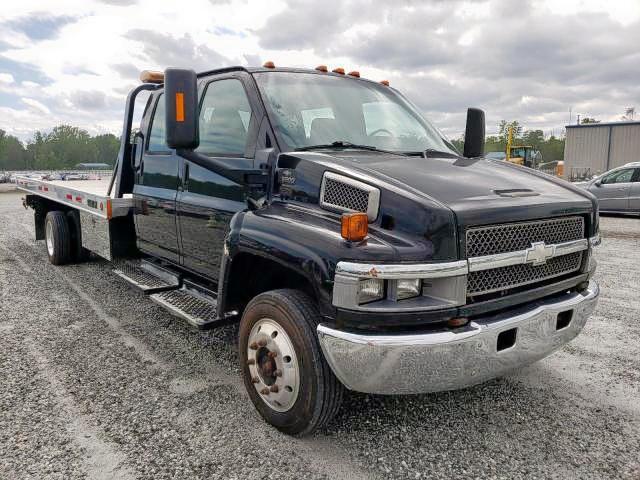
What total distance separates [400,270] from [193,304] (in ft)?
6.71

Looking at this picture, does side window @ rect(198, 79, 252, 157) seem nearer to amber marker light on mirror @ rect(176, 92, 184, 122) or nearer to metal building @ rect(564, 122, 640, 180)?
amber marker light on mirror @ rect(176, 92, 184, 122)

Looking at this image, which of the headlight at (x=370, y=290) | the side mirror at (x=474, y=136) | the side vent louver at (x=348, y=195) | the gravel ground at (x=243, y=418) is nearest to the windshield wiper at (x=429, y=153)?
the side mirror at (x=474, y=136)

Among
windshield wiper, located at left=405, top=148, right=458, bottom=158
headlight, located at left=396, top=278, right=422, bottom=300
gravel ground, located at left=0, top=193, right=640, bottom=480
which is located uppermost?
windshield wiper, located at left=405, top=148, right=458, bottom=158

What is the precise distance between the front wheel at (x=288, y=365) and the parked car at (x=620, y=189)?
43.1 feet

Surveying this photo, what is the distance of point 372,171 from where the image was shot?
2.76 metres

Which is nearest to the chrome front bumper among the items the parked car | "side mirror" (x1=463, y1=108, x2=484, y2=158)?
"side mirror" (x1=463, y1=108, x2=484, y2=158)

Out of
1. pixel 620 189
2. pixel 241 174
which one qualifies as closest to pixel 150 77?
pixel 241 174

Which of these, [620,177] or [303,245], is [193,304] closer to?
[303,245]

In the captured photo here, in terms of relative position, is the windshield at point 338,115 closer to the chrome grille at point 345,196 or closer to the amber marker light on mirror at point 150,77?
the chrome grille at point 345,196

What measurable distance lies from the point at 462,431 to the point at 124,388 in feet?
7.21

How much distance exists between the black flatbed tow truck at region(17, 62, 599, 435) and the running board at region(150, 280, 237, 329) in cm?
2

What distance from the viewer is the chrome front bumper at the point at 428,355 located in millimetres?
2355

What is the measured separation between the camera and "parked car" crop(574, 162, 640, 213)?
42.9ft

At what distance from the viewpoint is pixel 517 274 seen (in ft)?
8.91
